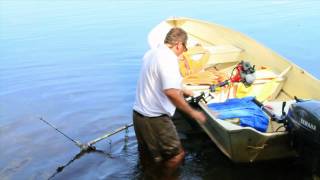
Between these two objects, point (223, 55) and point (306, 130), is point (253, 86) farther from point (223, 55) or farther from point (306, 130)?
point (306, 130)

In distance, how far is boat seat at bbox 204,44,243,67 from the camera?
10328 mm

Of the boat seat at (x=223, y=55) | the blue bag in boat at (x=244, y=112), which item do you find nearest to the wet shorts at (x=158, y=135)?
the blue bag in boat at (x=244, y=112)

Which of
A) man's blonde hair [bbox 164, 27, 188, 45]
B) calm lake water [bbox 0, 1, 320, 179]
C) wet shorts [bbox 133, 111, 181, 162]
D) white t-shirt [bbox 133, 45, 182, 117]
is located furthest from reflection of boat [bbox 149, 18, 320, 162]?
man's blonde hair [bbox 164, 27, 188, 45]

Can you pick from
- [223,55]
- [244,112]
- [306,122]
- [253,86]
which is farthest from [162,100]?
[223,55]

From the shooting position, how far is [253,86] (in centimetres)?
827

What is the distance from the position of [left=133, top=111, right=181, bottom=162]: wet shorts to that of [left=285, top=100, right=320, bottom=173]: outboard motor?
156 cm

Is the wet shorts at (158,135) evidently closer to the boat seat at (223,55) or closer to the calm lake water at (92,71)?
the calm lake water at (92,71)

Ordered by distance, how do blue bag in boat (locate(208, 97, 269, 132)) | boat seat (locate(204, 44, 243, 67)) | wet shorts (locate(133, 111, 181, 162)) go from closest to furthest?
wet shorts (locate(133, 111, 181, 162)) → blue bag in boat (locate(208, 97, 269, 132)) → boat seat (locate(204, 44, 243, 67))

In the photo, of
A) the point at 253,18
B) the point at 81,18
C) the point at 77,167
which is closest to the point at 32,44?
the point at 81,18

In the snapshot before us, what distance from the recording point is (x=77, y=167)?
7320 millimetres

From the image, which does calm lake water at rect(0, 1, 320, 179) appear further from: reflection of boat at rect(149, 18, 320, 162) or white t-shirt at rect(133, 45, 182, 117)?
white t-shirt at rect(133, 45, 182, 117)

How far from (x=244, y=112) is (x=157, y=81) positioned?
5.83 ft

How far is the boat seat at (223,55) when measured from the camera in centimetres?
1033

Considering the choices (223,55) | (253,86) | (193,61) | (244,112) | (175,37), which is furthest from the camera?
(223,55)
